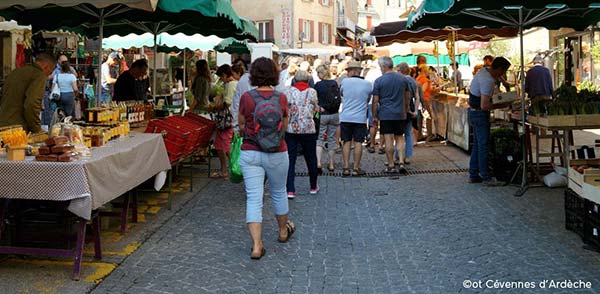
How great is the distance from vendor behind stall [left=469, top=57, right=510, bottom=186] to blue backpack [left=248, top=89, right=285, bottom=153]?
4580 millimetres

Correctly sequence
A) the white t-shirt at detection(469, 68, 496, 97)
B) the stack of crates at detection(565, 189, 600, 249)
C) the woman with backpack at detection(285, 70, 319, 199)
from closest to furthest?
the stack of crates at detection(565, 189, 600, 249)
the woman with backpack at detection(285, 70, 319, 199)
the white t-shirt at detection(469, 68, 496, 97)

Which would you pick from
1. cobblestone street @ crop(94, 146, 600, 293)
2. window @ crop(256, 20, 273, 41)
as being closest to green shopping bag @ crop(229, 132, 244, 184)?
cobblestone street @ crop(94, 146, 600, 293)

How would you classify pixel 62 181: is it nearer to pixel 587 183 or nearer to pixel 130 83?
pixel 587 183

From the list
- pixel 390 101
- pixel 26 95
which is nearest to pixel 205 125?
pixel 390 101

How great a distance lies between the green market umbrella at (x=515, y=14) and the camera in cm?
841

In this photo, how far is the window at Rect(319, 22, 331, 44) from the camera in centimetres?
5625

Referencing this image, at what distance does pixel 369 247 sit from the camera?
7027 mm

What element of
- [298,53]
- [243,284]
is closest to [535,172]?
[243,284]

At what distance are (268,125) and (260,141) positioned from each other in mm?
157

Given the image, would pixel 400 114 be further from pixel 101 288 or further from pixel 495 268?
pixel 101 288

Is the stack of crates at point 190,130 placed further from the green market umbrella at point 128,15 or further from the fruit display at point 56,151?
the fruit display at point 56,151

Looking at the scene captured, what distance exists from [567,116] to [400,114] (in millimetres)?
2879

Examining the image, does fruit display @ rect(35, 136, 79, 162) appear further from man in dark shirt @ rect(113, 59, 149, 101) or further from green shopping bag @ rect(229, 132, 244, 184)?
man in dark shirt @ rect(113, 59, 149, 101)

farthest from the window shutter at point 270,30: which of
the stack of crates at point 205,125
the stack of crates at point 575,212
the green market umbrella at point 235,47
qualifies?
the stack of crates at point 575,212
